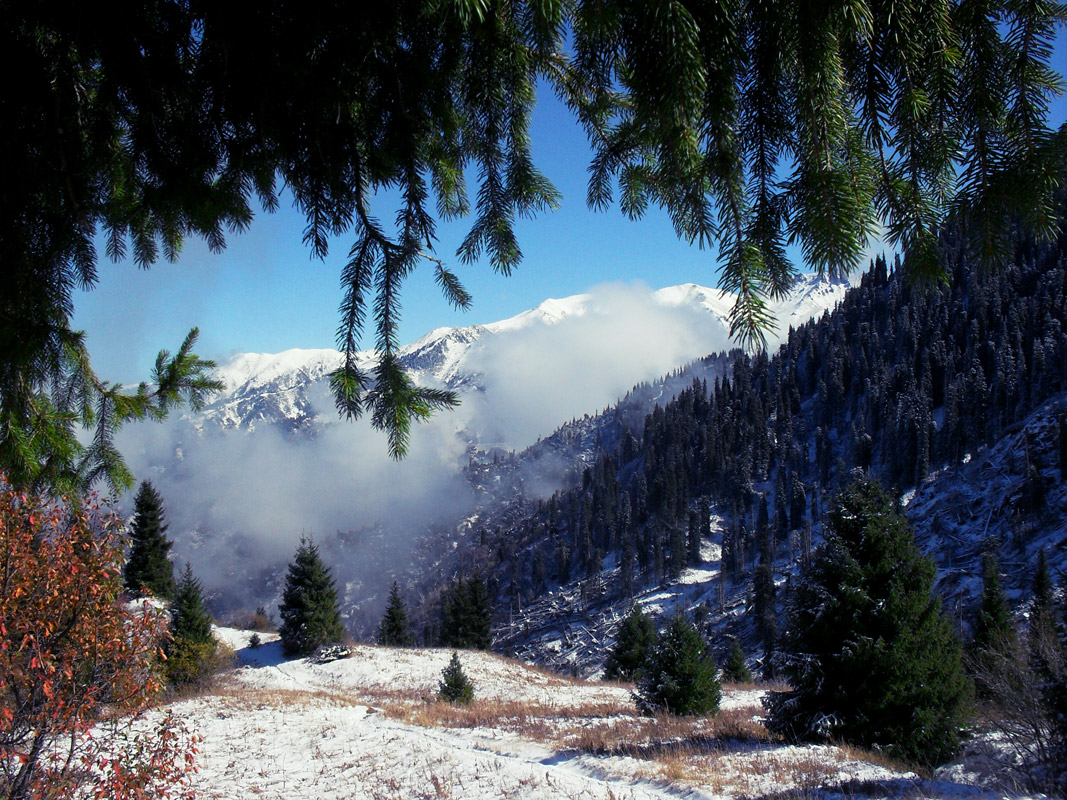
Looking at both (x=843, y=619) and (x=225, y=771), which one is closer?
(x=225, y=771)

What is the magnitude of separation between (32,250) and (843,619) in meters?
13.6

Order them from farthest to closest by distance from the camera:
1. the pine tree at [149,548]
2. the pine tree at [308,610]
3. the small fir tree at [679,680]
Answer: the pine tree at [308,610], the pine tree at [149,548], the small fir tree at [679,680]

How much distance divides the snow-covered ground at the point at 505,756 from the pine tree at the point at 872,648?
121 centimetres

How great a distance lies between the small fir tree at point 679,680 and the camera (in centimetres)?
1653

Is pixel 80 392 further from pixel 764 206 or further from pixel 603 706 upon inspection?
pixel 603 706

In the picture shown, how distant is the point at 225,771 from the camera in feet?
30.3

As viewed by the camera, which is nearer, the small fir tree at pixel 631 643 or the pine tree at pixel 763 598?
the small fir tree at pixel 631 643

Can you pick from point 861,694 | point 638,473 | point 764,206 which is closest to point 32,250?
point 764,206

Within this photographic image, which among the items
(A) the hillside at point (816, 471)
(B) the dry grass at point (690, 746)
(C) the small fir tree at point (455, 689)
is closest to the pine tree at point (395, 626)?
(C) the small fir tree at point (455, 689)

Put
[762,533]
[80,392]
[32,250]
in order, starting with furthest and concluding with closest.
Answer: [762,533] < [80,392] < [32,250]

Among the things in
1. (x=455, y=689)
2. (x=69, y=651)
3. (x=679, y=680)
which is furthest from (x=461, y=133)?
(x=455, y=689)

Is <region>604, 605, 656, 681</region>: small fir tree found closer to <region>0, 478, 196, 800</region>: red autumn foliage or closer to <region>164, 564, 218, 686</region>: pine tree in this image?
<region>164, 564, 218, 686</region>: pine tree

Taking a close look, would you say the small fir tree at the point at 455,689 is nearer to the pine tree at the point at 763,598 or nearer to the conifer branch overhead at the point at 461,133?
the conifer branch overhead at the point at 461,133

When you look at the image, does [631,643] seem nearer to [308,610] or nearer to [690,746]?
[308,610]
